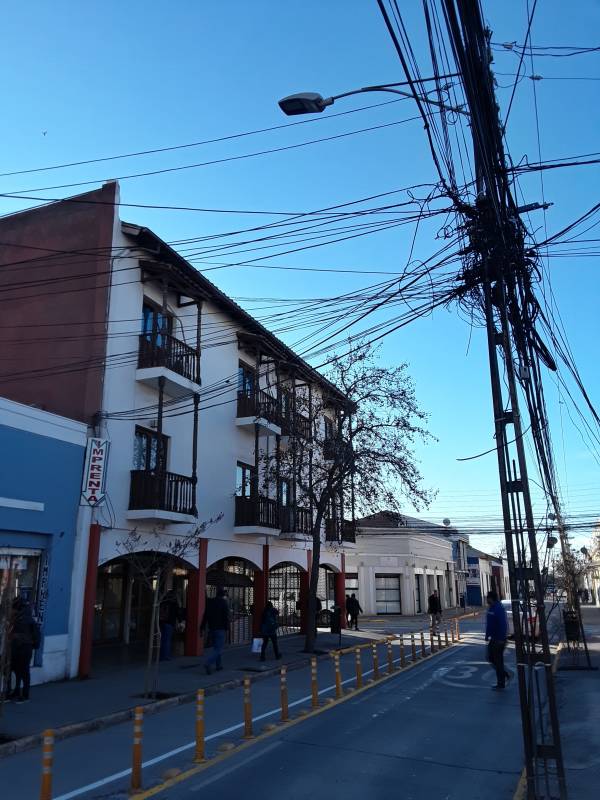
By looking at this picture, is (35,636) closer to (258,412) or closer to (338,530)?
(258,412)

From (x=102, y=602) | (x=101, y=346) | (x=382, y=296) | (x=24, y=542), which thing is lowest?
(x=102, y=602)

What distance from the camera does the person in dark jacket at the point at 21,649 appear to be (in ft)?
36.6

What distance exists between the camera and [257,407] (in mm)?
22719

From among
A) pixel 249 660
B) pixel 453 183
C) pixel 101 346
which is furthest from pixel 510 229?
pixel 249 660

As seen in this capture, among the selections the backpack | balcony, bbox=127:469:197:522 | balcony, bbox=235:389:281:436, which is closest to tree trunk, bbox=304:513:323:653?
balcony, bbox=235:389:281:436

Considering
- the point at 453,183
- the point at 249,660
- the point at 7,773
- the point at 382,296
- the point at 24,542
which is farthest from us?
the point at 249,660

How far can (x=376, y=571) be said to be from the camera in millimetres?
45031

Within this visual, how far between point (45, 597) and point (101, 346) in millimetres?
6001

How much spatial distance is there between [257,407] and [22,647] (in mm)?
12624

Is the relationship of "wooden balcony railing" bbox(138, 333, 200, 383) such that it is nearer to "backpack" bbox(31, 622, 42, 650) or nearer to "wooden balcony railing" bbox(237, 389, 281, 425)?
"wooden balcony railing" bbox(237, 389, 281, 425)

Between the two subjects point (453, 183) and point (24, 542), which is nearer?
point (453, 183)

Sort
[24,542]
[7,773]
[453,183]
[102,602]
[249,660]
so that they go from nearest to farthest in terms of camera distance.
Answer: [7,773]
[453,183]
[24,542]
[249,660]
[102,602]

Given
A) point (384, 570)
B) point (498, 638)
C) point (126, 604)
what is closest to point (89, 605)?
point (126, 604)

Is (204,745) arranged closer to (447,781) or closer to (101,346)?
(447,781)
